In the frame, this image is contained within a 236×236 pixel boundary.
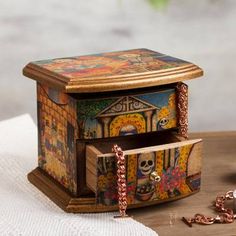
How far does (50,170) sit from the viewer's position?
139cm

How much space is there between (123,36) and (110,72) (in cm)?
84

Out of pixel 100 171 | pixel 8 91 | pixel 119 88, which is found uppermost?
pixel 119 88

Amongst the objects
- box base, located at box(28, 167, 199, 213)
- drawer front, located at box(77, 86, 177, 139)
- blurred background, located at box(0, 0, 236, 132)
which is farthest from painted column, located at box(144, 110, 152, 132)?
blurred background, located at box(0, 0, 236, 132)

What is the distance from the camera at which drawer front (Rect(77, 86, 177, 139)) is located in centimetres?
125

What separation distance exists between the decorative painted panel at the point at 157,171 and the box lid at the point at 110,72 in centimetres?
11

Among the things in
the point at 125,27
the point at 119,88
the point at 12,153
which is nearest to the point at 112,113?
the point at 119,88

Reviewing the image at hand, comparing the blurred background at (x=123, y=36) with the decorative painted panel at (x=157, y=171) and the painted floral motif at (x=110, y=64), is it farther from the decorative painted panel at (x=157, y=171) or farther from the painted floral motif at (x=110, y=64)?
the decorative painted panel at (x=157, y=171)

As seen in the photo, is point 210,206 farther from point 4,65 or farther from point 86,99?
point 4,65

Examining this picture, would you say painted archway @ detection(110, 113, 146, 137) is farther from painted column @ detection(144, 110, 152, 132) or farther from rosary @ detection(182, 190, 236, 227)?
rosary @ detection(182, 190, 236, 227)

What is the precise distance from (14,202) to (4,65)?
0.81m

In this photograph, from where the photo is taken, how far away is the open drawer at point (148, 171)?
4.05ft

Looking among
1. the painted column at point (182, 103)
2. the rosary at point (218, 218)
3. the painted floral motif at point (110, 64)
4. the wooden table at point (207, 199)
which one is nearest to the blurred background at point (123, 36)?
the wooden table at point (207, 199)

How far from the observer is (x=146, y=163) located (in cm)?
125

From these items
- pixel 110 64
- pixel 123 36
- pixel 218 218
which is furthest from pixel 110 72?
pixel 123 36
